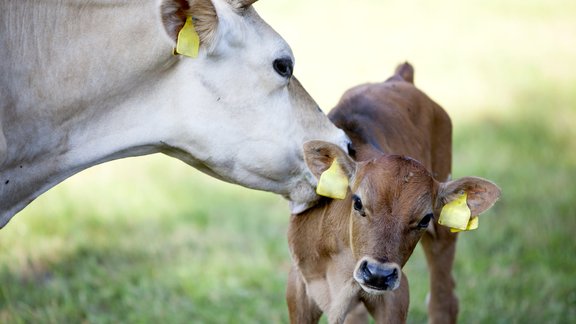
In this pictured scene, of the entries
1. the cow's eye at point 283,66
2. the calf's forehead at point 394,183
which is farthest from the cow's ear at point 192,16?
the calf's forehead at point 394,183

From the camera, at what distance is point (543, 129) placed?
1065 cm

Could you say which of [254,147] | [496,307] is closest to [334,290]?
[254,147]

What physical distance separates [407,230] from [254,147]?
828 mm

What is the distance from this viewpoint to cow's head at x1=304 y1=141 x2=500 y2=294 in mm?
4360

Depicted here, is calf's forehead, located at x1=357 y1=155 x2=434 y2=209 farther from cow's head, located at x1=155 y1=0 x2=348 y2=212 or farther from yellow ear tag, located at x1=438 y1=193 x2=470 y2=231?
cow's head, located at x1=155 y1=0 x2=348 y2=212

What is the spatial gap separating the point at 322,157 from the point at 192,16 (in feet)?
3.13

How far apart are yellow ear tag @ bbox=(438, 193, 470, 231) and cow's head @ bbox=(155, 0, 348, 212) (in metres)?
0.69

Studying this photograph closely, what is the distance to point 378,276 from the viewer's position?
4.22 m

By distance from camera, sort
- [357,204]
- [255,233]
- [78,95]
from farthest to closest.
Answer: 1. [255,233]
2. [357,204]
3. [78,95]

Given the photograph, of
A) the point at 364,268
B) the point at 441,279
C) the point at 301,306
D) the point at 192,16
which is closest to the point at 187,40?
the point at 192,16

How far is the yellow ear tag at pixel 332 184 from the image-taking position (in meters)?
4.63

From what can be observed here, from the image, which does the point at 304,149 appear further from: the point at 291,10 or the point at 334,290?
the point at 291,10

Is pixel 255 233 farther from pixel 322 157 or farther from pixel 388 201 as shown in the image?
pixel 388 201

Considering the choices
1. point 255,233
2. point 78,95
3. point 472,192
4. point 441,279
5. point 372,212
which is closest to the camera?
point 78,95
